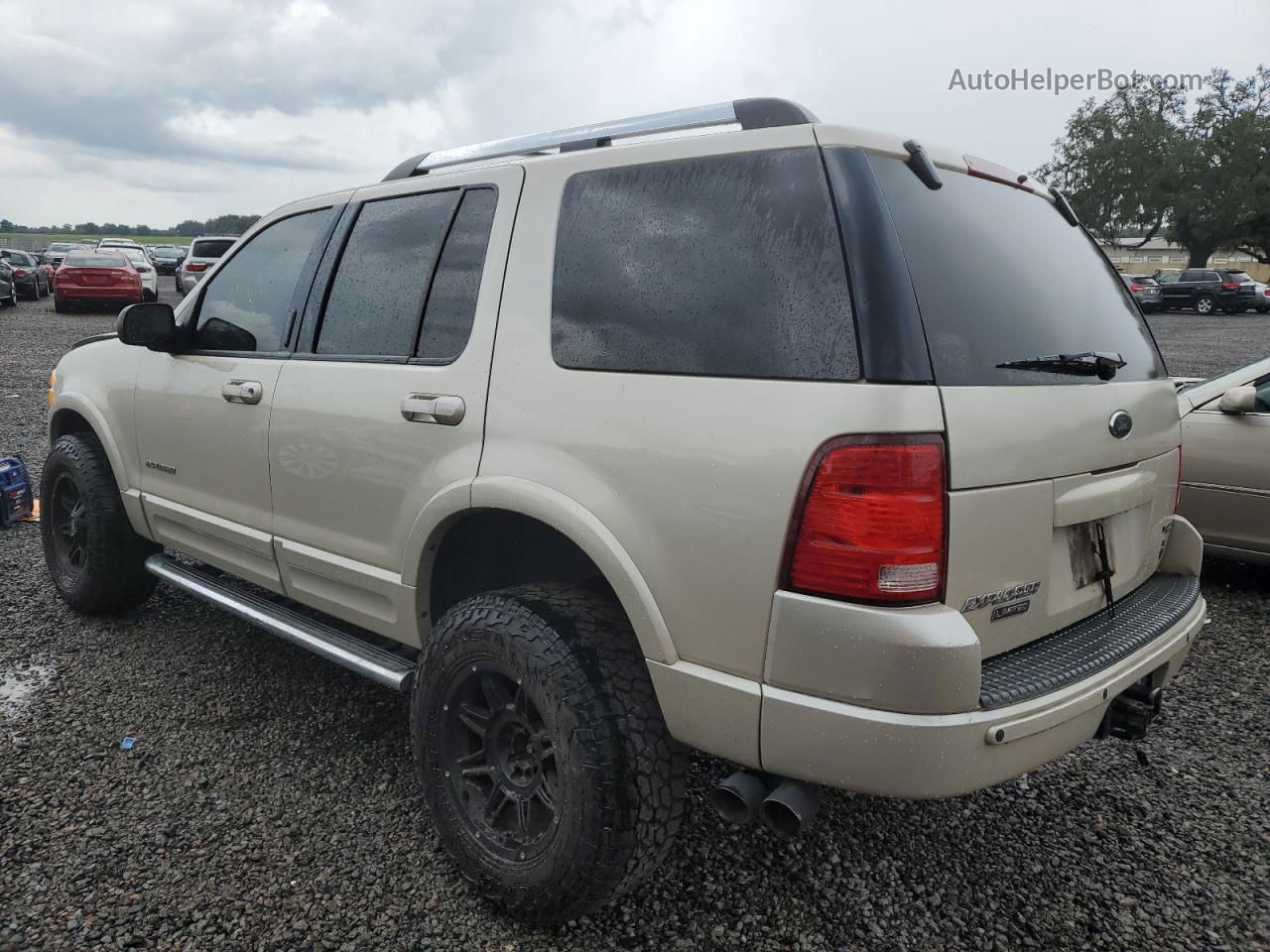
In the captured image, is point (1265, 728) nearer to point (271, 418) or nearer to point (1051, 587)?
point (1051, 587)

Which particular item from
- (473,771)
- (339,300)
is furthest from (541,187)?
(473,771)

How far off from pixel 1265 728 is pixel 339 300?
12.1 ft

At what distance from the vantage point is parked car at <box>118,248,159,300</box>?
74.4 ft

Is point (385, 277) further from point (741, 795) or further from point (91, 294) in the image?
point (91, 294)

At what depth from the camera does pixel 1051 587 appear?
2.14 m

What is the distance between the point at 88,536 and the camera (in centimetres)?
407

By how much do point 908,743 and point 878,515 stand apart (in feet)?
1.47

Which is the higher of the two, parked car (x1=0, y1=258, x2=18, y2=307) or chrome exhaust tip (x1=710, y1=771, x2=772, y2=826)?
parked car (x1=0, y1=258, x2=18, y2=307)

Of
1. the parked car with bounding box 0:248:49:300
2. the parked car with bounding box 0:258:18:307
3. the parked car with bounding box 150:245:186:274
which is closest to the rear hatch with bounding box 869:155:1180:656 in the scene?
the parked car with bounding box 0:258:18:307

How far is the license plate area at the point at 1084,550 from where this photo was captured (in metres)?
2.21

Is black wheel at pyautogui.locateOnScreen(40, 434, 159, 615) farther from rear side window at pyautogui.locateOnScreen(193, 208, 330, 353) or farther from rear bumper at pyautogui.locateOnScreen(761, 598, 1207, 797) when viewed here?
rear bumper at pyautogui.locateOnScreen(761, 598, 1207, 797)

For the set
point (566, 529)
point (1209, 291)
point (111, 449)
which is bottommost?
point (1209, 291)

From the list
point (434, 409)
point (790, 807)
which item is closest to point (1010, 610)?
point (790, 807)

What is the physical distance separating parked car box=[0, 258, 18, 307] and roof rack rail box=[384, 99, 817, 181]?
80.9 feet
